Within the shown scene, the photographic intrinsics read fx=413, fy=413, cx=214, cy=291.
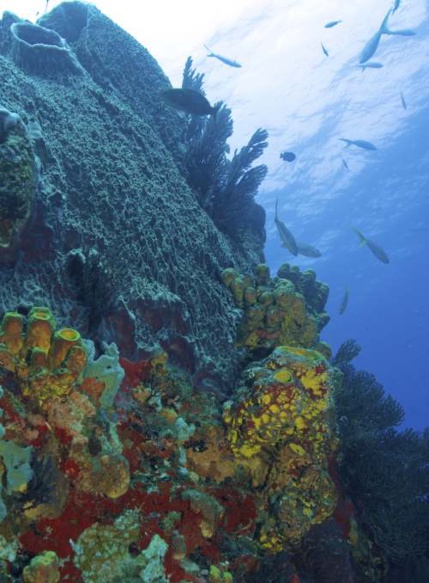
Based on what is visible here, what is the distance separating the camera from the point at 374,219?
42844 millimetres

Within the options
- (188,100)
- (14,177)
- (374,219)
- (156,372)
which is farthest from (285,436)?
(374,219)

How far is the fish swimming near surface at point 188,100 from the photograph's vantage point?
215 inches

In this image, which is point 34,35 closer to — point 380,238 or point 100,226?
point 100,226

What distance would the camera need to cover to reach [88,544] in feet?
7.18

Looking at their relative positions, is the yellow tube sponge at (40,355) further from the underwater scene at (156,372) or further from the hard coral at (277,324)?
the hard coral at (277,324)

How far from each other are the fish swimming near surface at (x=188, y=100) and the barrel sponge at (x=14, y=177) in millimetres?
3218

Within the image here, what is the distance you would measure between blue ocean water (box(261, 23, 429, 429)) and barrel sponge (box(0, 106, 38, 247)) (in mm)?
11346

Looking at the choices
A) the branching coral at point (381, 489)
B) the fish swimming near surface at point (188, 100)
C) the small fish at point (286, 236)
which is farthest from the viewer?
the small fish at point (286, 236)

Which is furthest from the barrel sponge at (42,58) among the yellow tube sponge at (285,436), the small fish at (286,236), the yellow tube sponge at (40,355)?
Answer: the small fish at (286,236)

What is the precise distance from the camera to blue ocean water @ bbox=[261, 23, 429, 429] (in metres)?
31.2

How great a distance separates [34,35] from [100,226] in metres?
3.69

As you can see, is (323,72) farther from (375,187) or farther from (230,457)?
(230,457)

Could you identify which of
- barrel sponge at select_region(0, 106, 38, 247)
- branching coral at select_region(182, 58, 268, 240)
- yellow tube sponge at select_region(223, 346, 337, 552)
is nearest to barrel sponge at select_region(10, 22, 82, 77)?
branching coral at select_region(182, 58, 268, 240)

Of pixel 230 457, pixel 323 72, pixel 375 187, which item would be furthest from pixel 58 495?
pixel 375 187
